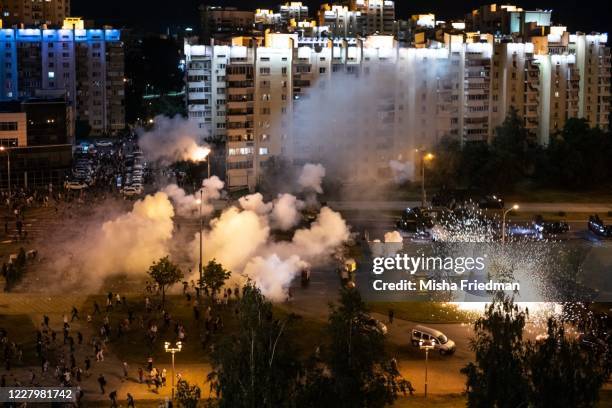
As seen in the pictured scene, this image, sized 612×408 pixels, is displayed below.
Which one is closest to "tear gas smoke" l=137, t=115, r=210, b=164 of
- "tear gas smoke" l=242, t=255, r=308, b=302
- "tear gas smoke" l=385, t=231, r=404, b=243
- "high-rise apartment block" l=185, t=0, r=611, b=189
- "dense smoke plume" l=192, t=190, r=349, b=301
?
"high-rise apartment block" l=185, t=0, r=611, b=189

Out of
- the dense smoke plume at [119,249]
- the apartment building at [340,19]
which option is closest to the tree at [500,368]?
the dense smoke plume at [119,249]

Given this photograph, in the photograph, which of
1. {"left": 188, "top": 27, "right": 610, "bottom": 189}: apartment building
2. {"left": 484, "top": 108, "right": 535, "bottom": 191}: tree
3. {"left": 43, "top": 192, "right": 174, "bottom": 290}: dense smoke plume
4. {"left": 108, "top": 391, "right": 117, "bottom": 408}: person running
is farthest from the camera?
{"left": 188, "top": 27, "right": 610, "bottom": 189}: apartment building

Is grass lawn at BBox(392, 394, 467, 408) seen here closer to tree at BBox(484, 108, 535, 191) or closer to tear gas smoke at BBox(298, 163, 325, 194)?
tear gas smoke at BBox(298, 163, 325, 194)

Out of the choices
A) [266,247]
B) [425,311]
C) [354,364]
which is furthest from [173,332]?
[354,364]

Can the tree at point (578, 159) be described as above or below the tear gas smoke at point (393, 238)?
above

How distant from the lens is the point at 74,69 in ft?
274

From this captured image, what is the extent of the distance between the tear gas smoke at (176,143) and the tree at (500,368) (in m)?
39.8

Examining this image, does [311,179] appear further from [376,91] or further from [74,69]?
[74,69]

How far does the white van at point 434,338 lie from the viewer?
2744 centimetres

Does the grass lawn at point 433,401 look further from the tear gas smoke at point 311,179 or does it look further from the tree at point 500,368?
the tear gas smoke at point 311,179

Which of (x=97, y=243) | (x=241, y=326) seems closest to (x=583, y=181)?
(x=97, y=243)

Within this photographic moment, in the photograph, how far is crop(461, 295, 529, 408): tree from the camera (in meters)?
17.7

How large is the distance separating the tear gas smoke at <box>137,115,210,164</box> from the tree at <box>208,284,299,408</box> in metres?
38.5

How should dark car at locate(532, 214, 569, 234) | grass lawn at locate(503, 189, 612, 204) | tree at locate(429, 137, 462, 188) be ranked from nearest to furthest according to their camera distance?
dark car at locate(532, 214, 569, 234) → grass lawn at locate(503, 189, 612, 204) → tree at locate(429, 137, 462, 188)
